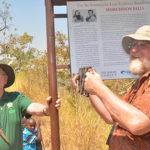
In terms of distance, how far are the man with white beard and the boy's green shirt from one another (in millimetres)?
727

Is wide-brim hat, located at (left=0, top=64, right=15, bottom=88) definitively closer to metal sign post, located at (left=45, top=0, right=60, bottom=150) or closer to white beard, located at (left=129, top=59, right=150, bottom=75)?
metal sign post, located at (left=45, top=0, right=60, bottom=150)

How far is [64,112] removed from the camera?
4.84 meters

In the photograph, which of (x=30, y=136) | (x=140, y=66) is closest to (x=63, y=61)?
(x=30, y=136)

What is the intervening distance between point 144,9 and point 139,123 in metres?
1.75

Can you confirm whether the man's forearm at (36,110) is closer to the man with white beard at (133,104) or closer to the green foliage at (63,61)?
the man with white beard at (133,104)

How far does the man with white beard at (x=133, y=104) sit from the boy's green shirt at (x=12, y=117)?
2.39 feet

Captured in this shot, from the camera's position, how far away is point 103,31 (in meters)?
2.66

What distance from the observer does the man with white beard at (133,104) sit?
1474 millimetres

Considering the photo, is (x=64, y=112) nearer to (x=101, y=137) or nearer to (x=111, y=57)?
(x=101, y=137)

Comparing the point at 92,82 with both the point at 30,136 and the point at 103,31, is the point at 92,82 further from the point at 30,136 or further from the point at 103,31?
the point at 30,136

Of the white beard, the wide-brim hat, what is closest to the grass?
the wide-brim hat

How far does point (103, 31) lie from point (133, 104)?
1.24 m

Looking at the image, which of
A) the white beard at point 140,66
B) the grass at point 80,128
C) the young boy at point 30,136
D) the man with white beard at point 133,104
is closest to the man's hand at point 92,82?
the man with white beard at point 133,104

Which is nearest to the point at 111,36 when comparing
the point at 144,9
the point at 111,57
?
the point at 111,57
